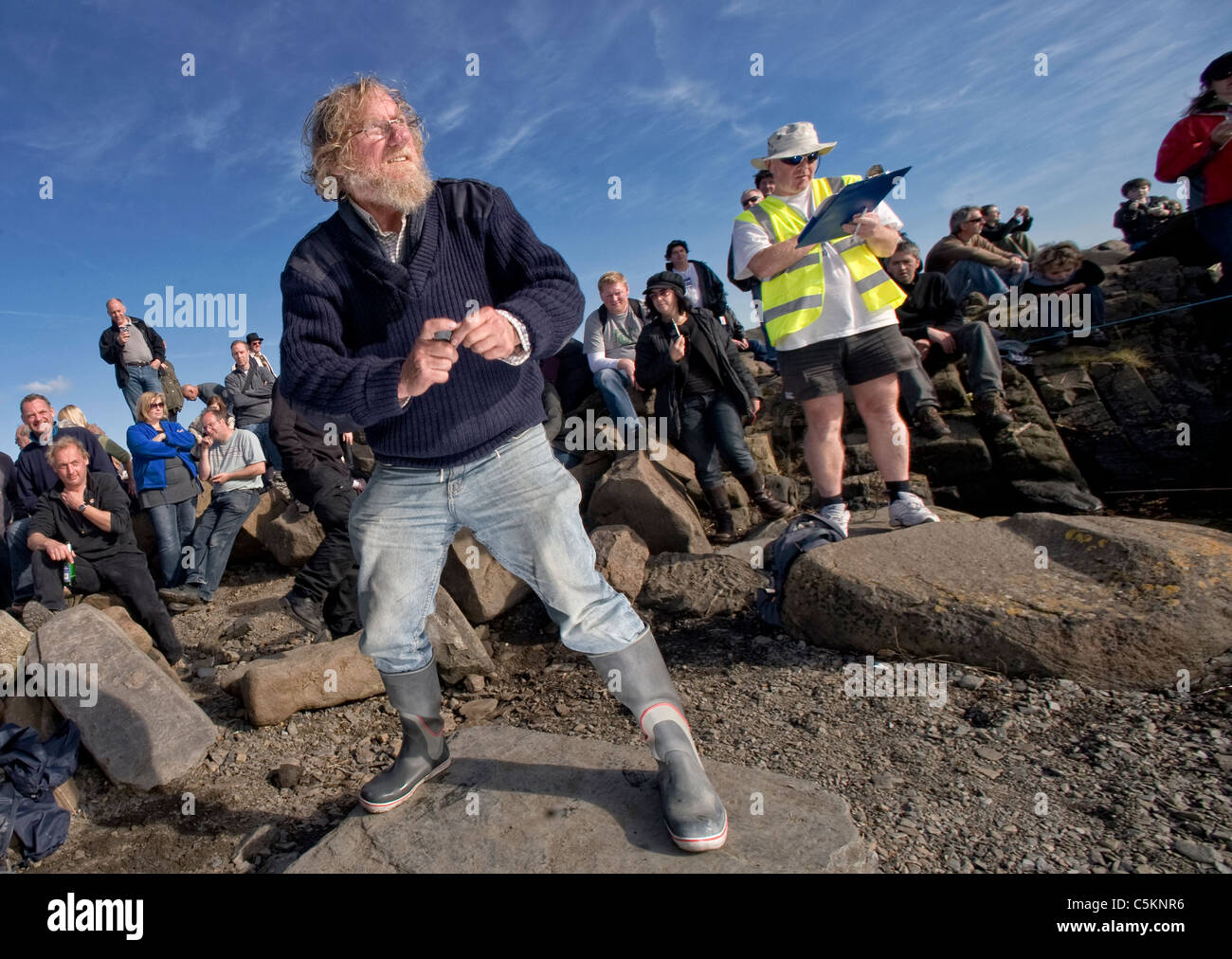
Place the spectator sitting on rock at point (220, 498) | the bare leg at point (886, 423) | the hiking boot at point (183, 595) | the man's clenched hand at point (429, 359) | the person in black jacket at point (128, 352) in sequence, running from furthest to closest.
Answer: the person in black jacket at point (128, 352), the spectator sitting on rock at point (220, 498), the hiking boot at point (183, 595), the bare leg at point (886, 423), the man's clenched hand at point (429, 359)

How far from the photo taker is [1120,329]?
7059mm

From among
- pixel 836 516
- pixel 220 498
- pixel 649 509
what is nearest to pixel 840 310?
pixel 836 516

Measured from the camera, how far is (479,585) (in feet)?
15.4

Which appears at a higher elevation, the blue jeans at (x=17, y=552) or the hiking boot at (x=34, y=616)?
the blue jeans at (x=17, y=552)

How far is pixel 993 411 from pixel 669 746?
16.9 ft

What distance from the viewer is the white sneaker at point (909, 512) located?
3.89 m

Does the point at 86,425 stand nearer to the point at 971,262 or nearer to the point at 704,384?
the point at 704,384

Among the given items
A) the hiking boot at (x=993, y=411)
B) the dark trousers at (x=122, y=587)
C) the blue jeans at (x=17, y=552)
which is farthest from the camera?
the hiking boot at (x=993, y=411)

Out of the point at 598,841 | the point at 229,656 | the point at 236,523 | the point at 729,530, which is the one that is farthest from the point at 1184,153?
the point at 236,523

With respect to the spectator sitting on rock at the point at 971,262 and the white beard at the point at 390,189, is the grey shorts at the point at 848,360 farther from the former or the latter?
the spectator sitting on rock at the point at 971,262

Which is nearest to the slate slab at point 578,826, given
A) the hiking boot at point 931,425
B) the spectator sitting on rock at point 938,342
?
the spectator sitting on rock at point 938,342

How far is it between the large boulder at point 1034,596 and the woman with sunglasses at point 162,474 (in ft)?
19.1

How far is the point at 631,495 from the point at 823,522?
184cm

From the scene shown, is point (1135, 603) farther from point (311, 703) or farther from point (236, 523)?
point (236, 523)
